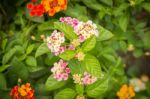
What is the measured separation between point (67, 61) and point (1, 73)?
13.8 inches

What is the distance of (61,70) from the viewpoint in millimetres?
1400

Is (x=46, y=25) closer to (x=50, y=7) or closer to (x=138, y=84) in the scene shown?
(x=50, y=7)

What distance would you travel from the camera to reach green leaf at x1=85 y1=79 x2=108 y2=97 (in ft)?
4.71

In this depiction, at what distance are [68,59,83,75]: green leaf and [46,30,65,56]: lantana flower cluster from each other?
2.7 inches

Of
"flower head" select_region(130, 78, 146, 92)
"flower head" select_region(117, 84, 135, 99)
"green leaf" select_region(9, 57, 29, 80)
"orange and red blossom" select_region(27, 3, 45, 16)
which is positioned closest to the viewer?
"green leaf" select_region(9, 57, 29, 80)

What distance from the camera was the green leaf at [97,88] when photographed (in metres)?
1.43

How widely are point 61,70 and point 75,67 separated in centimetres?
7

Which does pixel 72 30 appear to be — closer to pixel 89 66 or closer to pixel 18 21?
pixel 89 66

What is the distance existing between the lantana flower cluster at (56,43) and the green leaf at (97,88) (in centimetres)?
22

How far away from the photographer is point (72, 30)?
1390 mm

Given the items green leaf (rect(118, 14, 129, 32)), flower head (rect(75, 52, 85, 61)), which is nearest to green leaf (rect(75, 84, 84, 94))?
flower head (rect(75, 52, 85, 61))

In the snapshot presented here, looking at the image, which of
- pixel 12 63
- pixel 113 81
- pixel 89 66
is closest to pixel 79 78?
pixel 89 66

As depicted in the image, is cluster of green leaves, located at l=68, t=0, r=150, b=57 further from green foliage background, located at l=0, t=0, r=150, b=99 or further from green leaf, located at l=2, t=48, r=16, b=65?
green leaf, located at l=2, t=48, r=16, b=65

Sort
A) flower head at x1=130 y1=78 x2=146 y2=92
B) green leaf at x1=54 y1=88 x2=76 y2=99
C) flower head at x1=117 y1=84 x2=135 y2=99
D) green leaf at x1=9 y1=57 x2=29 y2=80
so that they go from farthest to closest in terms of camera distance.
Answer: flower head at x1=130 y1=78 x2=146 y2=92, flower head at x1=117 y1=84 x2=135 y2=99, green leaf at x1=9 y1=57 x2=29 y2=80, green leaf at x1=54 y1=88 x2=76 y2=99
